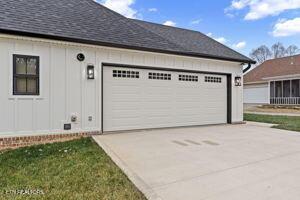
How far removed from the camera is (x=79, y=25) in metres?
8.37

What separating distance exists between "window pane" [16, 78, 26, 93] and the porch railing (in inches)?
853

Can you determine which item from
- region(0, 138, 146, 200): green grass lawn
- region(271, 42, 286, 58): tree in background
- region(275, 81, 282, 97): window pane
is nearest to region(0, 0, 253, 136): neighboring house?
region(0, 138, 146, 200): green grass lawn

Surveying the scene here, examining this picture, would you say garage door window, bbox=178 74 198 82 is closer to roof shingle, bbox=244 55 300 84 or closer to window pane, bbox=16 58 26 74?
window pane, bbox=16 58 26 74

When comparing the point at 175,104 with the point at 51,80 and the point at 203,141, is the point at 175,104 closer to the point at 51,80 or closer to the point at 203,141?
→ the point at 203,141

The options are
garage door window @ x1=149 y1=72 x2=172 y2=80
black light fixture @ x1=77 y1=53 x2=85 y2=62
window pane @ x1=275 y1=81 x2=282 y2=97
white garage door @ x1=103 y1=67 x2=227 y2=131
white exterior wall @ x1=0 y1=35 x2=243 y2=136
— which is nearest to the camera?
white exterior wall @ x1=0 y1=35 x2=243 y2=136

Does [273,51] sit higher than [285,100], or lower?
higher

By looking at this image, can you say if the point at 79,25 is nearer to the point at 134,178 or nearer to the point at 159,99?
the point at 159,99

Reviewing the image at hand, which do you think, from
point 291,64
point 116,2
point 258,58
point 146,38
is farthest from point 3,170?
point 258,58

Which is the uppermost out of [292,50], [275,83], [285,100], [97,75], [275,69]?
[292,50]

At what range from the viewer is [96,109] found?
814 centimetres

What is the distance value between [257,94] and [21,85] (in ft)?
79.7

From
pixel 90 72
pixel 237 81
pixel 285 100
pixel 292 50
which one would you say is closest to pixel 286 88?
pixel 285 100

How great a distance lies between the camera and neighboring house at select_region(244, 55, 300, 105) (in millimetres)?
22266

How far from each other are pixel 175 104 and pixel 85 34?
4275 millimetres
